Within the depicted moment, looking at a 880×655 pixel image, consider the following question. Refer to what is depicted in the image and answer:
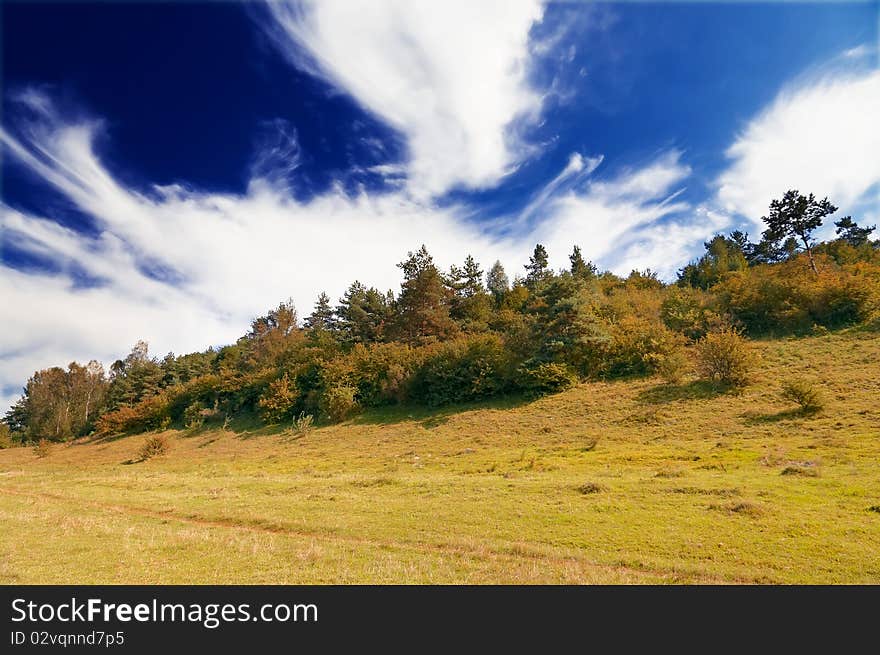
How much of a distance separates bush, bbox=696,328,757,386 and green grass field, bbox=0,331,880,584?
1.41 meters

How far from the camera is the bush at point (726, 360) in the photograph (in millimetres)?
33094

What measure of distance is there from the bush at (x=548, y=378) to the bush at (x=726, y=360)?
11.4 metres

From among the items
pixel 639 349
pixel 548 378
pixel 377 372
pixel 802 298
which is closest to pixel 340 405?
pixel 377 372

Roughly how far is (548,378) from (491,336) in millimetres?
9819

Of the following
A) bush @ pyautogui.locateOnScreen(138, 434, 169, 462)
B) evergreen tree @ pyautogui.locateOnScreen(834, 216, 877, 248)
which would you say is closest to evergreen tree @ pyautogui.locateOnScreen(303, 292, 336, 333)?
bush @ pyautogui.locateOnScreen(138, 434, 169, 462)

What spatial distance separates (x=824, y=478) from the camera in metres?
14.9

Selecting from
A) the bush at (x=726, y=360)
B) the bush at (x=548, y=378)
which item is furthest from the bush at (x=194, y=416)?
the bush at (x=726, y=360)

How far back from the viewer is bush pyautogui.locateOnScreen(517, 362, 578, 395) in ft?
136

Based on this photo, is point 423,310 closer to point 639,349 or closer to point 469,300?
point 469,300
